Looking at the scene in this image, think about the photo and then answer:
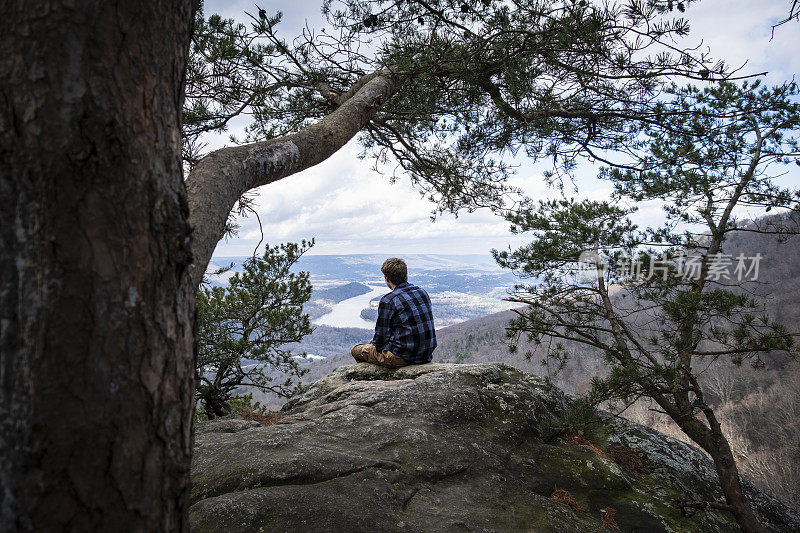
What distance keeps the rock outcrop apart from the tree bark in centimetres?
105

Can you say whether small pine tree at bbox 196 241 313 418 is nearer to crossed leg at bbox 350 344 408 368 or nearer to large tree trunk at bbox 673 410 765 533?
crossed leg at bbox 350 344 408 368

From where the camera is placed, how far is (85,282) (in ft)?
2.86

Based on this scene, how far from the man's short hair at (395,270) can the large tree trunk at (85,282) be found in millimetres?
3564

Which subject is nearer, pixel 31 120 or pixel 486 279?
pixel 31 120

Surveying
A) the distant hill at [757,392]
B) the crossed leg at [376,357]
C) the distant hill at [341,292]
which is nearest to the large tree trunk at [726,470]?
the crossed leg at [376,357]

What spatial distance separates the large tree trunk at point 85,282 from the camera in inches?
32.3

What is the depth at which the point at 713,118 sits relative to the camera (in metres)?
3.66

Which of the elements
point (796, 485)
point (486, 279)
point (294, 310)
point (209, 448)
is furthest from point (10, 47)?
point (486, 279)

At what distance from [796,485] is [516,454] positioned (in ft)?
112

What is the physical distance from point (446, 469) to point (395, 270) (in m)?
2.42

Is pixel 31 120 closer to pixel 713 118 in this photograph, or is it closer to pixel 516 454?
pixel 516 454

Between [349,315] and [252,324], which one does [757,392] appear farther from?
[349,315]

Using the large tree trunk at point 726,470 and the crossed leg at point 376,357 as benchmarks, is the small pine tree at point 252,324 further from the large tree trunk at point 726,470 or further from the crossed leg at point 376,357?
the large tree trunk at point 726,470

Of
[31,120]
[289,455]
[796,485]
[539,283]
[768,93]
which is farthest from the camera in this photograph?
[796,485]
